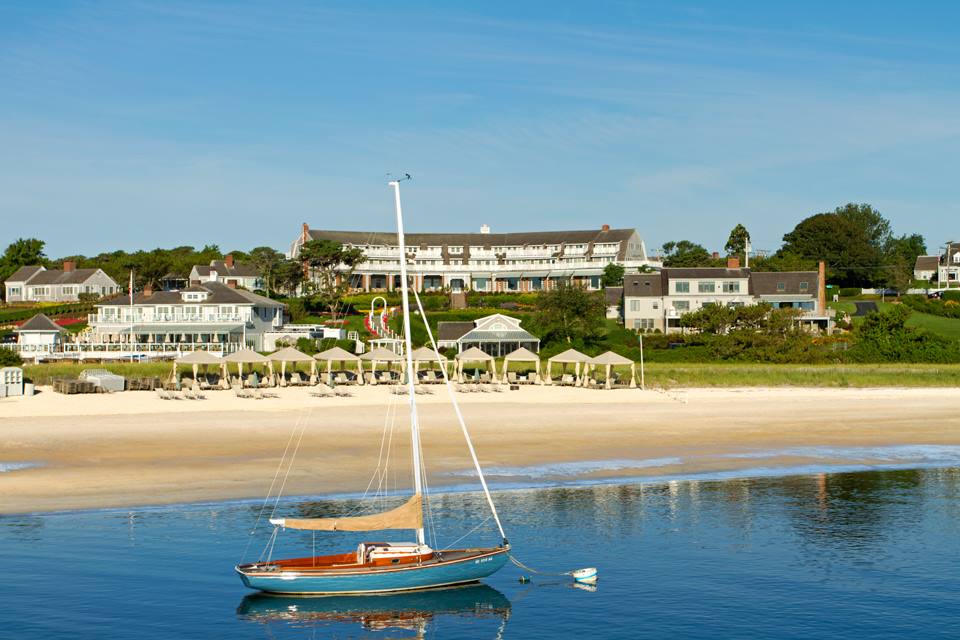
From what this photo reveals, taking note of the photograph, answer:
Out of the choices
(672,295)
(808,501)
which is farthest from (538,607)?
(672,295)

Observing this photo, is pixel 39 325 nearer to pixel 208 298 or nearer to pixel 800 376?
pixel 208 298

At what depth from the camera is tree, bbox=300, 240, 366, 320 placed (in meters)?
100

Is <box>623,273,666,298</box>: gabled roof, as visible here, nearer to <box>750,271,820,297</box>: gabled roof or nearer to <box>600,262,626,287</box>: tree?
<box>750,271,820,297</box>: gabled roof

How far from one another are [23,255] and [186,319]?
6534 cm

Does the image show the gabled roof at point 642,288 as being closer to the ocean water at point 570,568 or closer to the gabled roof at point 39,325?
the gabled roof at point 39,325

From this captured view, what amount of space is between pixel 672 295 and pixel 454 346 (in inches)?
974

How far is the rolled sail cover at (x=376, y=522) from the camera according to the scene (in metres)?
23.7

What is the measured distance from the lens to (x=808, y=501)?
32219mm

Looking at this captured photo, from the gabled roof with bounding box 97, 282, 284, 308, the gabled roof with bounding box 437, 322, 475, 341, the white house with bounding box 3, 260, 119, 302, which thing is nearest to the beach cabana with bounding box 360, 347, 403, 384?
the gabled roof with bounding box 437, 322, 475, 341

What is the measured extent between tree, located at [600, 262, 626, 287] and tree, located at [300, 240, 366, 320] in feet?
88.9

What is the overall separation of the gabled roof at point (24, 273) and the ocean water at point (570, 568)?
329 ft

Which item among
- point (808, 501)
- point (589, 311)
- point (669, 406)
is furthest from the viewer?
point (589, 311)

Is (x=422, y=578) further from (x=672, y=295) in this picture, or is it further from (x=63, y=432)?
(x=672, y=295)

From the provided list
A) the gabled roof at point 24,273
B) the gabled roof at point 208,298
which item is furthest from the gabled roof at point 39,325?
the gabled roof at point 24,273
